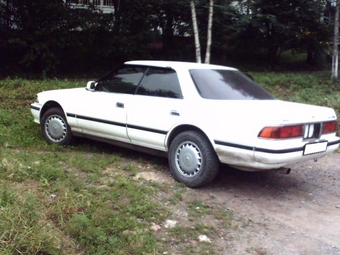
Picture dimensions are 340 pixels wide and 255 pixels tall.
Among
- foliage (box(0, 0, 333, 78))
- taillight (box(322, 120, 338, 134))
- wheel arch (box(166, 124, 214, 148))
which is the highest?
foliage (box(0, 0, 333, 78))

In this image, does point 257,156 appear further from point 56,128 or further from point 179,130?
point 56,128

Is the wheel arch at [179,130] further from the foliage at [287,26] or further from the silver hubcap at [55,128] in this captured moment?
the foliage at [287,26]

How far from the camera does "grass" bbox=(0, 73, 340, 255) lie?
401 cm

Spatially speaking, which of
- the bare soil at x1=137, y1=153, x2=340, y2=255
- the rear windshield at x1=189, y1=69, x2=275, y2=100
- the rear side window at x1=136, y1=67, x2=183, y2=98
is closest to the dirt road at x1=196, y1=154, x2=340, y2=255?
the bare soil at x1=137, y1=153, x2=340, y2=255

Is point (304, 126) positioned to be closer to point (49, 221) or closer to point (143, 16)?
point (49, 221)

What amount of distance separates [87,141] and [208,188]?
8.98ft

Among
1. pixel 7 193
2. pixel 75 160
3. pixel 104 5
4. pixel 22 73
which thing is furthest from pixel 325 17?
pixel 7 193

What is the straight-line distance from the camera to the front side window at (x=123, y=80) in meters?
6.59

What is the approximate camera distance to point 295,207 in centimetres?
547

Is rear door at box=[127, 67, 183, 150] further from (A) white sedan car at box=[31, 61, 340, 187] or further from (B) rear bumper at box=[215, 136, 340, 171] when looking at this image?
(B) rear bumper at box=[215, 136, 340, 171]

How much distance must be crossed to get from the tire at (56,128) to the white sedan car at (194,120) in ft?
0.05

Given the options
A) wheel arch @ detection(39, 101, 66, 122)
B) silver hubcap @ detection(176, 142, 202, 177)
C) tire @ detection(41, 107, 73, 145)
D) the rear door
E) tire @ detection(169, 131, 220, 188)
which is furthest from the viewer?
wheel arch @ detection(39, 101, 66, 122)

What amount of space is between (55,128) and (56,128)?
0.06ft

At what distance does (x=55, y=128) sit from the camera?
7332 mm
